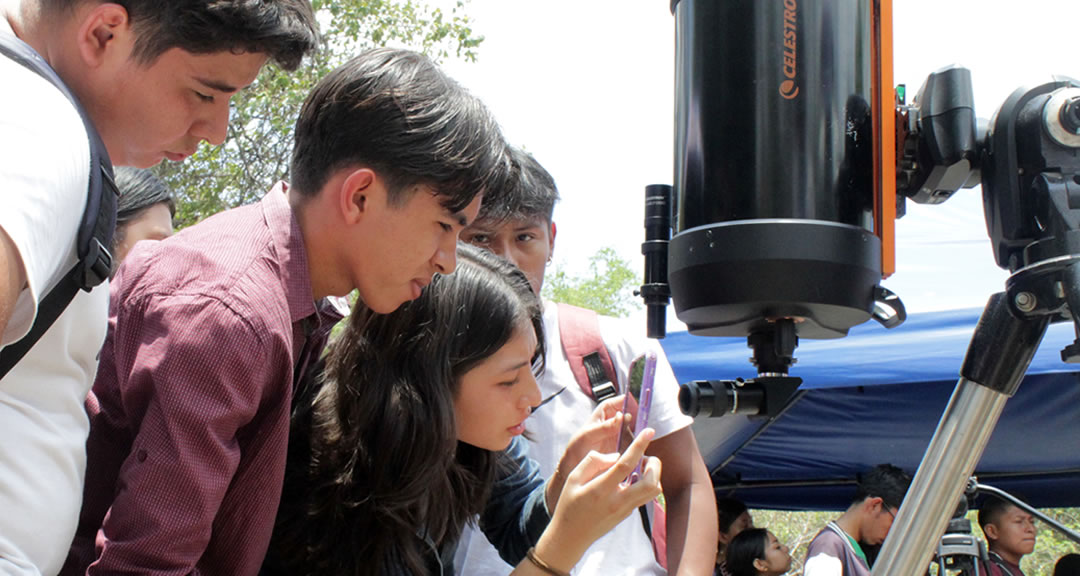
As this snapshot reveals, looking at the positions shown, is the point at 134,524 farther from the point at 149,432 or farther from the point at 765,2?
the point at 765,2

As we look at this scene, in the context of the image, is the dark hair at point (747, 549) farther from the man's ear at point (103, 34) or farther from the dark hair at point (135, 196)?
the man's ear at point (103, 34)

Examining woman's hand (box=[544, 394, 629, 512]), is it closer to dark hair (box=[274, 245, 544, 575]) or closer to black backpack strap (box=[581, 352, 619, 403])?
dark hair (box=[274, 245, 544, 575])

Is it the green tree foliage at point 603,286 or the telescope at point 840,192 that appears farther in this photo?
the green tree foliage at point 603,286

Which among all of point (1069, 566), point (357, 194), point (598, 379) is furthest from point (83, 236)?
point (1069, 566)

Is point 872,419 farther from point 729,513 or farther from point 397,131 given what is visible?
point 397,131

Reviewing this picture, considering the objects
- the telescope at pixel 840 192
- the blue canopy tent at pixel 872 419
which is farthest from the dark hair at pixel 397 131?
the blue canopy tent at pixel 872 419

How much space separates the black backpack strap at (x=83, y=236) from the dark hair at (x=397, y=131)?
2.11 ft

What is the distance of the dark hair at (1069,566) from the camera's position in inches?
218

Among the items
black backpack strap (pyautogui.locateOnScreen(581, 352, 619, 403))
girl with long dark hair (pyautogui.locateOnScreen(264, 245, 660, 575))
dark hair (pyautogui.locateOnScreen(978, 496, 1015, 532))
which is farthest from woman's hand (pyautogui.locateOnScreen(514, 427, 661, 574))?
dark hair (pyautogui.locateOnScreen(978, 496, 1015, 532))

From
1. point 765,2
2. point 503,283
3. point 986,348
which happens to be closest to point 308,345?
point 503,283

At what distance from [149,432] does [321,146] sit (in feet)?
1.82

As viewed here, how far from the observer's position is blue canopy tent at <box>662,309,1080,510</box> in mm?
3959

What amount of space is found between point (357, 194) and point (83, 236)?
681mm

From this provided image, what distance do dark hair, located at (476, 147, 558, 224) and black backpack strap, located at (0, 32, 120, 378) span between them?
142 centimetres
